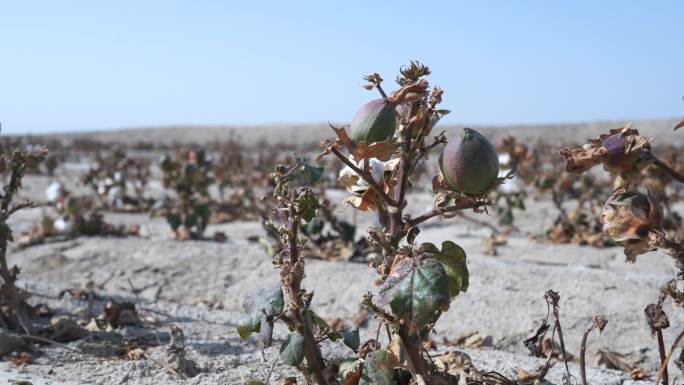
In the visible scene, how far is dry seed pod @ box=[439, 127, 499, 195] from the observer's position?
4.72ft

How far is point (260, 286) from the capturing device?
12.9 feet

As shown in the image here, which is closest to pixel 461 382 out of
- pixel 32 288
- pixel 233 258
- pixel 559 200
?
pixel 32 288

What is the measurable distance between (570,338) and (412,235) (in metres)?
1.70

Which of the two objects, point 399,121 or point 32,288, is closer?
point 399,121

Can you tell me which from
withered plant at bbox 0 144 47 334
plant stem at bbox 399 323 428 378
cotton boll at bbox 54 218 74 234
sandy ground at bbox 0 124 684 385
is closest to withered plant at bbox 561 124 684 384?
plant stem at bbox 399 323 428 378

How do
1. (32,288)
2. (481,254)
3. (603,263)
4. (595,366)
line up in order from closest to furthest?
(595,366), (32,288), (603,263), (481,254)

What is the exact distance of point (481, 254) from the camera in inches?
181

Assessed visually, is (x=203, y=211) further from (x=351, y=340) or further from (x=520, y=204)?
(x=351, y=340)

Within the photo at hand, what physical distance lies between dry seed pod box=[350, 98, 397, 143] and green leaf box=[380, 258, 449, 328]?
0.84ft

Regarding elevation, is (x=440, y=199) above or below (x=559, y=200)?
above

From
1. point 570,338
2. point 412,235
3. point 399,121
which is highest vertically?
point 399,121

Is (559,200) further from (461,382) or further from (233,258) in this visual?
(461,382)

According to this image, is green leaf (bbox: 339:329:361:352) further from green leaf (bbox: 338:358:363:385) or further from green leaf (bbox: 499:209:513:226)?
green leaf (bbox: 499:209:513:226)

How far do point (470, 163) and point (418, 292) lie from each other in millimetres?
268
